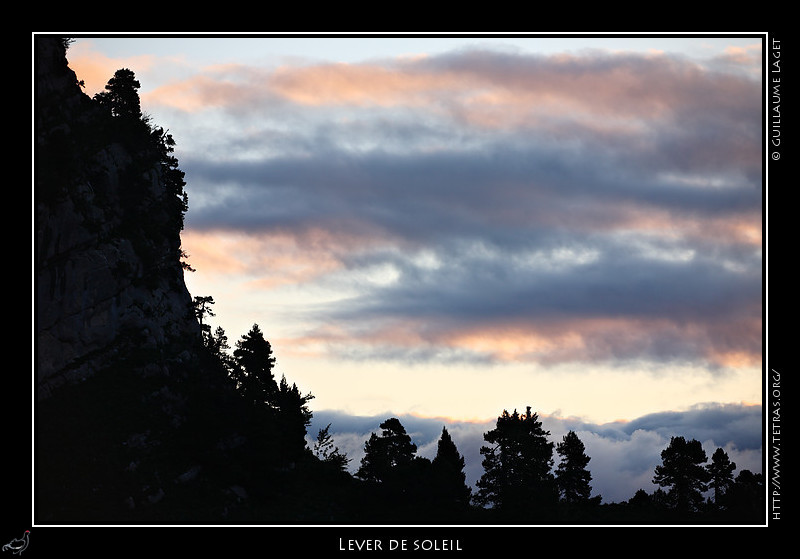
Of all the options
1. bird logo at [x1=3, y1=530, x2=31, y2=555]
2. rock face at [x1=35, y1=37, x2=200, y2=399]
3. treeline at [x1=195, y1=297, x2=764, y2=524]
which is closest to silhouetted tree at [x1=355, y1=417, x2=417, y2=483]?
treeline at [x1=195, y1=297, x2=764, y2=524]

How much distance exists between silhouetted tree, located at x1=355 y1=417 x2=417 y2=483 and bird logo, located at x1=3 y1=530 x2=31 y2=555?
184ft

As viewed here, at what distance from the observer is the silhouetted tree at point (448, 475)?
95.5 m

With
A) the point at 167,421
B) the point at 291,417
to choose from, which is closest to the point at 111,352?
the point at 167,421

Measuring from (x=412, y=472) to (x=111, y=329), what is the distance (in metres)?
39.3

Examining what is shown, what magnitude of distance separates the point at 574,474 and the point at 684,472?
49.4 feet

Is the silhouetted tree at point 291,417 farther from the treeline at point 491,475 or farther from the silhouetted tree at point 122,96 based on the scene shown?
the silhouetted tree at point 122,96

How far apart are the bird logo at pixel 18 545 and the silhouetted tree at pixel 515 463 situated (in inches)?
2887

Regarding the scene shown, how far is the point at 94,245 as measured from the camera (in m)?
102

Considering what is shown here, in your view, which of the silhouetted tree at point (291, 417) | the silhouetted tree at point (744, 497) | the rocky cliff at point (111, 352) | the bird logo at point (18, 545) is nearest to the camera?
the bird logo at point (18, 545)

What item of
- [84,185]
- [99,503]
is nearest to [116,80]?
[84,185]

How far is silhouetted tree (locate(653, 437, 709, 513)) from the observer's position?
112m

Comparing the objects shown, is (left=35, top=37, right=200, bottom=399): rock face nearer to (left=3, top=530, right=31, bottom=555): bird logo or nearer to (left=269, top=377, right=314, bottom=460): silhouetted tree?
(left=269, top=377, right=314, bottom=460): silhouetted tree

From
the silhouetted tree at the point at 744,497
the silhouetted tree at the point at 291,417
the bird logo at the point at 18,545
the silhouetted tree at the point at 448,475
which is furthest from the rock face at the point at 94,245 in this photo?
the silhouetted tree at the point at 744,497
